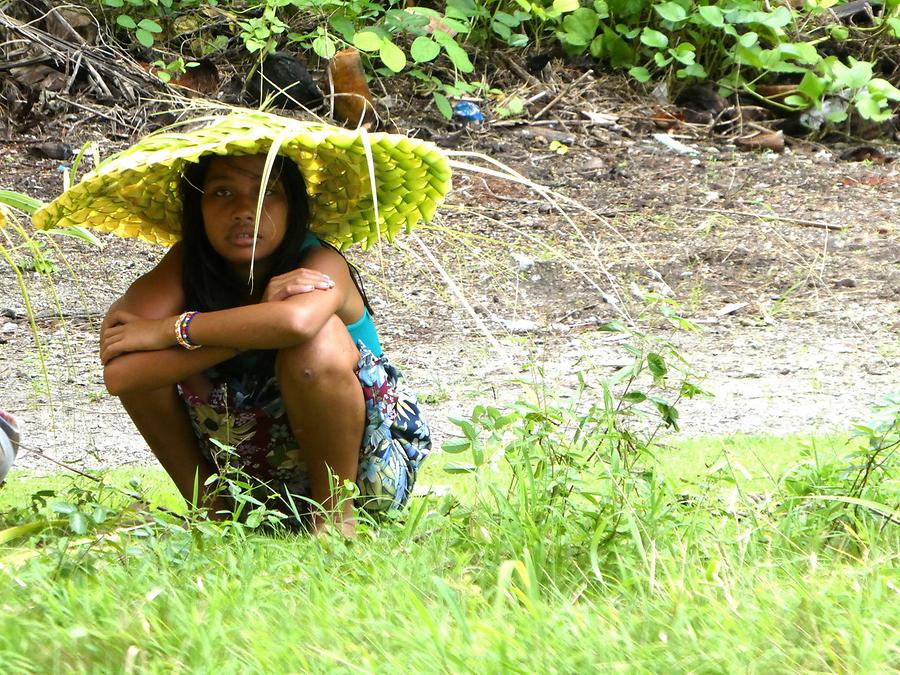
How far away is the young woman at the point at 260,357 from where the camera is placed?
8.11 ft

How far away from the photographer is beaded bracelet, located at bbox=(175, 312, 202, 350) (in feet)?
8.13

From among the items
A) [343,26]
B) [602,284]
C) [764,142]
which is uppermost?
[343,26]

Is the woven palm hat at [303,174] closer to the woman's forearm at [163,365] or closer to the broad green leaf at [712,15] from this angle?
the woman's forearm at [163,365]

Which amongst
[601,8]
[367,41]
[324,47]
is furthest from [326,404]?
[601,8]

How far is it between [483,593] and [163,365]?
0.91 meters

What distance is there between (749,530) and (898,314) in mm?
3407

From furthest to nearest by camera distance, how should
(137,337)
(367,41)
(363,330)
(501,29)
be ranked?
1. (501,29)
2. (367,41)
3. (363,330)
4. (137,337)

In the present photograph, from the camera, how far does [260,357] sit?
2.64m

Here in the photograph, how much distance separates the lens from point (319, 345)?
247 cm

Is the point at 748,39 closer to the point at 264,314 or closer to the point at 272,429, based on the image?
the point at 272,429

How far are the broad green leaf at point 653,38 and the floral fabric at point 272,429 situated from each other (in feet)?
17.4

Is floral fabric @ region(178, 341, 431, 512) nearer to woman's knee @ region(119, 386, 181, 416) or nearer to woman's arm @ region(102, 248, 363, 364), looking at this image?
woman's knee @ region(119, 386, 181, 416)

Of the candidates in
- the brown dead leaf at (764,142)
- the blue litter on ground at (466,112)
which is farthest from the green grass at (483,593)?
the brown dead leaf at (764,142)

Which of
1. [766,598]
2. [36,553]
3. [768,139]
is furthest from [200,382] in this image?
[768,139]
